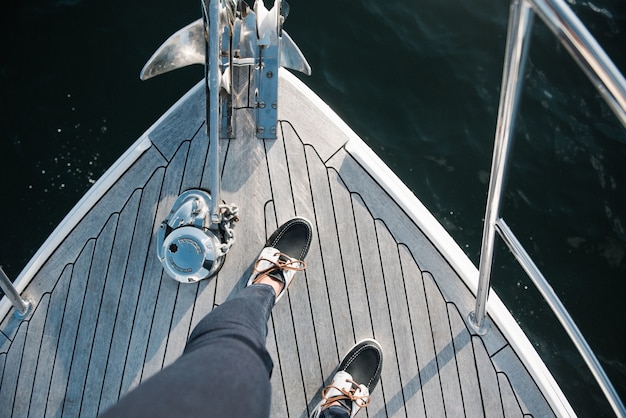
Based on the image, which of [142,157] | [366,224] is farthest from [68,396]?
[366,224]

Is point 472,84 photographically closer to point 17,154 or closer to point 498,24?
point 498,24

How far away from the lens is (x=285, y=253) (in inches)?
82.6

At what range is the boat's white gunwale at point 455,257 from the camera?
6.68 feet

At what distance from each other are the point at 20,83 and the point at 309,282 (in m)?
2.18

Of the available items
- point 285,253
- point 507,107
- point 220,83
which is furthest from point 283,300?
point 507,107

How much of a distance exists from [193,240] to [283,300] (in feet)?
1.35

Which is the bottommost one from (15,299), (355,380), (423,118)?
(355,380)

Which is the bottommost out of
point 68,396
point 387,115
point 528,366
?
point 68,396

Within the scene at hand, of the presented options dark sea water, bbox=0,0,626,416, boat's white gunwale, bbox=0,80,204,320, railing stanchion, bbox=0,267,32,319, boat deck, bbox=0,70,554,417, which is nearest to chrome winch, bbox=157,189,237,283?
boat deck, bbox=0,70,554,417

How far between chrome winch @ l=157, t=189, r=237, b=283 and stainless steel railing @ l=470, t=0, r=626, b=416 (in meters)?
0.89

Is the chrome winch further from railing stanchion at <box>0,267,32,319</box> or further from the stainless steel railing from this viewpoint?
the stainless steel railing

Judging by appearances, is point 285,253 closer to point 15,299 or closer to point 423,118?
point 15,299

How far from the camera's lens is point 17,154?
10.2 feet

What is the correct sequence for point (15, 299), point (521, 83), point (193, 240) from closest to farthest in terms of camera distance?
point (521, 83) < point (193, 240) < point (15, 299)
